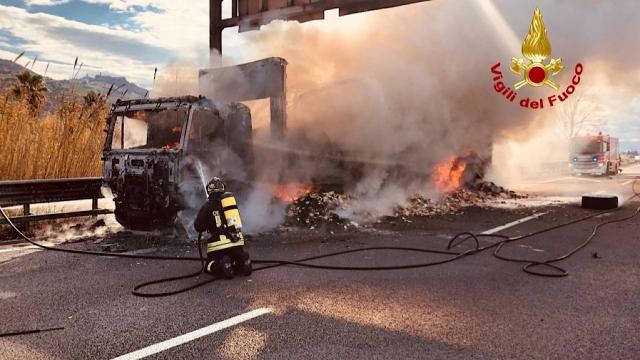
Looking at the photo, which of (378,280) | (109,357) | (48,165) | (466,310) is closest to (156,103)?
(48,165)

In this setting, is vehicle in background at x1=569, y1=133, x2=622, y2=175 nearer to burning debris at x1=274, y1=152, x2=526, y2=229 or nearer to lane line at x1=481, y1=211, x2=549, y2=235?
burning debris at x1=274, y1=152, x2=526, y2=229

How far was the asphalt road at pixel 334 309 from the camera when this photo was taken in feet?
11.6

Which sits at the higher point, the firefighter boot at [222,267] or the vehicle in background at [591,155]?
the vehicle in background at [591,155]

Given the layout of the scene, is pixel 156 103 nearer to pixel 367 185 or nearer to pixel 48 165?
pixel 48 165

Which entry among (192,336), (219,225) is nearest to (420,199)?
(219,225)

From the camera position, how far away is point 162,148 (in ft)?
24.7

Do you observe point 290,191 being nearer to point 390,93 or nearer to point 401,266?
point 401,266

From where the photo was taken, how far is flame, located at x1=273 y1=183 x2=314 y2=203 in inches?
379

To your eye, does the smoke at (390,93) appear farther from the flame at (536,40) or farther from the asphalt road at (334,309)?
the asphalt road at (334,309)

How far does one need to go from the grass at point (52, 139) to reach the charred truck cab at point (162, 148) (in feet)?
6.30

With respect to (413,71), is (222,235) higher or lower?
lower

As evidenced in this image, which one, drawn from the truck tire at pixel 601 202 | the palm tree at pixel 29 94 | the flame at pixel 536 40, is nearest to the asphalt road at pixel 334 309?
the palm tree at pixel 29 94

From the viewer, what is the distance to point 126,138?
8398 mm

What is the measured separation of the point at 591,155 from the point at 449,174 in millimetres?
19617
